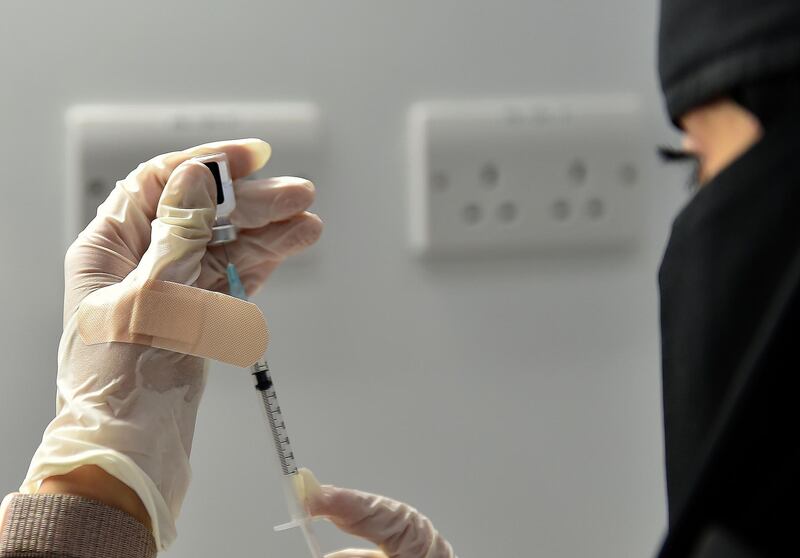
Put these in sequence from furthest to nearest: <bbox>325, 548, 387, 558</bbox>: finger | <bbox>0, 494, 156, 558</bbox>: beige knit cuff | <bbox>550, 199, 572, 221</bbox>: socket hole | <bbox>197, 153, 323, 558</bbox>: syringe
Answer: <bbox>550, 199, 572, 221</bbox>: socket hole
<bbox>325, 548, 387, 558</bbox>: finger
<bbox>197, 153, 323, 558</bbox>: syringe
<bbox>0, 494, 156, 558</bbox>: beige knit cuff

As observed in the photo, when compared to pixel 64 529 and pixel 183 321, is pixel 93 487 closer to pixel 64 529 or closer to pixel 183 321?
pixel 64 529

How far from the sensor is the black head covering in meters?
0.66

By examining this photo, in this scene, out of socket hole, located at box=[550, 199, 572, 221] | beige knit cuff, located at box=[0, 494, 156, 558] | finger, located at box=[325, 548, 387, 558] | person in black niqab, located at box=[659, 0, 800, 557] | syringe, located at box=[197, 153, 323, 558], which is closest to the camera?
person in black niqab, located at box=[659, 0, 800, 557]

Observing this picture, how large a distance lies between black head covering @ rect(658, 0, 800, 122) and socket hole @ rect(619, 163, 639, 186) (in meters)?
0.57

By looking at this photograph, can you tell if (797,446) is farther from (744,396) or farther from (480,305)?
(480,305)

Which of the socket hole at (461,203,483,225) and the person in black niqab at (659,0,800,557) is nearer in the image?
the person in black niqab at (659,0,800,557)

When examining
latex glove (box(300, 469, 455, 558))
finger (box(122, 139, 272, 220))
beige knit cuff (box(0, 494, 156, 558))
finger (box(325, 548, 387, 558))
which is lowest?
finger (box(325, 548, 387, 558))

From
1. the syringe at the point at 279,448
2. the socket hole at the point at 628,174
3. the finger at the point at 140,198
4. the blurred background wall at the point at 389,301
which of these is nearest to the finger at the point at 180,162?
the finger at the point at 140,198

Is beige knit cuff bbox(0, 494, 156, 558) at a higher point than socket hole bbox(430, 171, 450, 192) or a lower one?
lower

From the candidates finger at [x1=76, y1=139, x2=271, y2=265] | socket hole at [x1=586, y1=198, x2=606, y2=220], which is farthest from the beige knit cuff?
socket hole at [x1=586, y1=198, x2=606, y2=220]

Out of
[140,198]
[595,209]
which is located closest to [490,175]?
[595,209]

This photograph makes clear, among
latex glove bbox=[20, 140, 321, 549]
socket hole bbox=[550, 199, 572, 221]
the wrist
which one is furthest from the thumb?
socket hole bbox=[550, 199, 572, 221]

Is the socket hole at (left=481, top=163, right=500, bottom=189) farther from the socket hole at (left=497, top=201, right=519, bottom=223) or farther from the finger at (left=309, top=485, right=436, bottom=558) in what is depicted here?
the finger at (left=309, top=485, right=436, bottom=558)

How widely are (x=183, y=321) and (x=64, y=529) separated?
22cm
